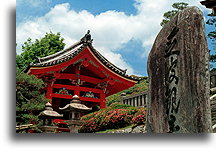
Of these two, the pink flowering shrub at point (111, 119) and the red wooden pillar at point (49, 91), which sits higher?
the red wooden pillar at point (49, 91)

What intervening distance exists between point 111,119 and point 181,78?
324 centimetres

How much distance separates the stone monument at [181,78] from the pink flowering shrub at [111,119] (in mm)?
2728

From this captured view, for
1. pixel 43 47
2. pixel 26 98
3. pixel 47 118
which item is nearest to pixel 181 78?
pixel 26 98

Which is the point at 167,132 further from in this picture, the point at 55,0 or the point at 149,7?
the point at 55,0

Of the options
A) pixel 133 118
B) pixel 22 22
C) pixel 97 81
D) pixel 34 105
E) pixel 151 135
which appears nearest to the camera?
pixel 151 135

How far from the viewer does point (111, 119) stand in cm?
553

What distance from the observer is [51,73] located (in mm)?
6398

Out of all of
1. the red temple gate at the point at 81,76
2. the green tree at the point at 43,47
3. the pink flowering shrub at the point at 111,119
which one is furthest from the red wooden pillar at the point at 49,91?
the green tree at the point at 43,47

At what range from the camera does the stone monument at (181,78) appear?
2.35 metres

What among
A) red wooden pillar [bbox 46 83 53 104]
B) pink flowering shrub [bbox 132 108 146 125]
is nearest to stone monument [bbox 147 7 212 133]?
pink flowering shrub [bbox 132 108 146 125]

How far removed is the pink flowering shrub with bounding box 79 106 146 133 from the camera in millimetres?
5438

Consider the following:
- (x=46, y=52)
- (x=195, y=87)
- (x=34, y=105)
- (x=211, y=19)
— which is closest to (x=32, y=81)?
(x=34, y=105)

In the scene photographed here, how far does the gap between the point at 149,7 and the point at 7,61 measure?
74.5 inches

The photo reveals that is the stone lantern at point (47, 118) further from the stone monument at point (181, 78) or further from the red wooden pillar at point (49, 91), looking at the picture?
the stone monument at point (181, 78)
